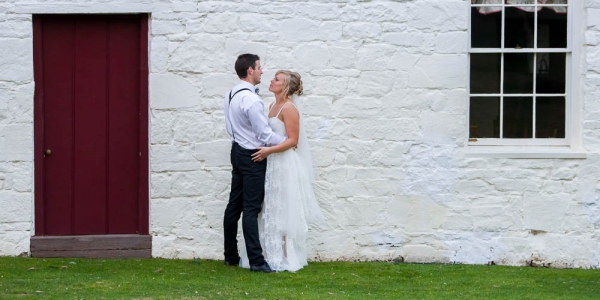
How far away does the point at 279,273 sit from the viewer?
354 inches

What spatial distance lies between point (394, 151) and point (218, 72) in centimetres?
178

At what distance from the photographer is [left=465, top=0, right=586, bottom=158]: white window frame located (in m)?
9.73

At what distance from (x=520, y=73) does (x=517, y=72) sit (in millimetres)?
30

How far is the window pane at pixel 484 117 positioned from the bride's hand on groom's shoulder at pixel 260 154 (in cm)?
214

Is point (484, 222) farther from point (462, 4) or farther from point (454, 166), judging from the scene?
point (462, 4)

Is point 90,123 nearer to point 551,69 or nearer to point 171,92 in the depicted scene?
point 171,92

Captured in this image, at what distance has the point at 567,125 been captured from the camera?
989cm

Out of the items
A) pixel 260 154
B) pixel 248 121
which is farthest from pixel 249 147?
pixel 248 121

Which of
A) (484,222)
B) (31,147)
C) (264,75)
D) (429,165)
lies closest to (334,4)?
(264,75)

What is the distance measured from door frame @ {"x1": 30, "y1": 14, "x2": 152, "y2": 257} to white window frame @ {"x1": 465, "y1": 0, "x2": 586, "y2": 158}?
3.01 meters

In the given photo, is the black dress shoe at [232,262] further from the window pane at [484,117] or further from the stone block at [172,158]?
the window pane at [484,117]

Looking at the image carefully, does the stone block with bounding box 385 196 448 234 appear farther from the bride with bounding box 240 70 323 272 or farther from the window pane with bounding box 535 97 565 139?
the window pane with bounding box 535 97 565 139

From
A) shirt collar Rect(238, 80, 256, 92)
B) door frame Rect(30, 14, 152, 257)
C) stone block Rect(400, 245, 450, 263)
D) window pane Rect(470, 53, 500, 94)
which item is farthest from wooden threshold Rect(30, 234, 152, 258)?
window pane Rect(470, 53, 500, 94)

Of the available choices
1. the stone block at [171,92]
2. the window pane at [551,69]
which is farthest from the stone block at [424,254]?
the stone block at [171,92]
